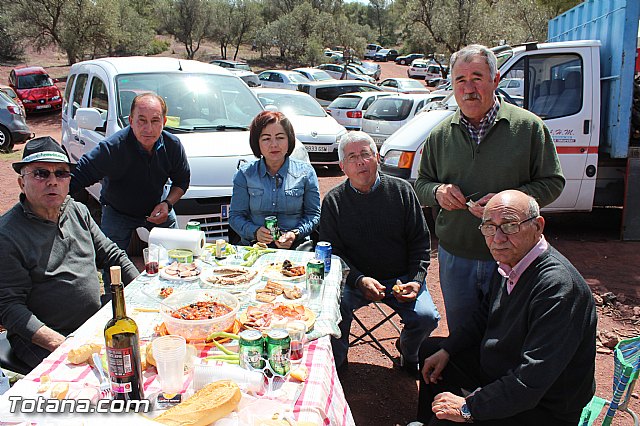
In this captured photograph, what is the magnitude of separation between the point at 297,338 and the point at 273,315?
1.02 feet

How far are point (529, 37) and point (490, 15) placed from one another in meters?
2.97

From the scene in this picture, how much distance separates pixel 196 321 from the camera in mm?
2182

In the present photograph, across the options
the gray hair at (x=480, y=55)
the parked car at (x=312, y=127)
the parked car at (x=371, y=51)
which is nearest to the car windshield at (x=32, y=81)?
the parked car at (x=312, y=127)

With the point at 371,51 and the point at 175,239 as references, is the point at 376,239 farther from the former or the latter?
the point at 371,51

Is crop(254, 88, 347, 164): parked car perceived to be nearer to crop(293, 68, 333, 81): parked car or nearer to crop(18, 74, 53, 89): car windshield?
crop(293, 68, 333, 81): parked car

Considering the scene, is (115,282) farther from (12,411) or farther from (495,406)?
(495,406)

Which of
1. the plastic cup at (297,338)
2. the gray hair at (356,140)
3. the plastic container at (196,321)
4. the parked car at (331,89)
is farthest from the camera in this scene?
the parked car at (331,89)

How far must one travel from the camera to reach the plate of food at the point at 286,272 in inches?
114

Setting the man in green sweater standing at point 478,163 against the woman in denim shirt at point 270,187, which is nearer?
the man in green sweater standing at point 478,163

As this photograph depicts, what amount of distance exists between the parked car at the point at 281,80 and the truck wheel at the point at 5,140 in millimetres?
11008

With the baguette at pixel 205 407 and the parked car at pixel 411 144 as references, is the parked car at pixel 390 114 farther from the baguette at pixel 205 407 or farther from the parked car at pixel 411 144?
the baguette at pixel 205 407

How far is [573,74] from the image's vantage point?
625 cm

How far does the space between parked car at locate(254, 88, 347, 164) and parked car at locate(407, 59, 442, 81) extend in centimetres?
2319

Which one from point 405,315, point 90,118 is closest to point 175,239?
point 405,315
